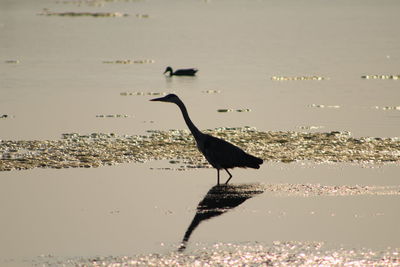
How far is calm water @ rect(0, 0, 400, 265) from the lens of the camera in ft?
38.4

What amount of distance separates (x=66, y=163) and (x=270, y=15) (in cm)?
4736

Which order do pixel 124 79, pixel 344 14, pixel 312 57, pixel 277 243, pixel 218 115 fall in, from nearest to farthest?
1. pixel 277 243
2. pixel 218 115
3. pixel 124 79
4. pixel 312 57
5. pixel 344 14

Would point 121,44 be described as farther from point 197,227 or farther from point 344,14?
point 197,227

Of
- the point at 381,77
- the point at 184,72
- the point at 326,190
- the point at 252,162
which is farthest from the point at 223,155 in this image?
the point at 381,77

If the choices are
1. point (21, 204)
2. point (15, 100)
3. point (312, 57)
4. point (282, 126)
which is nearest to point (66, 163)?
point (21, 204)

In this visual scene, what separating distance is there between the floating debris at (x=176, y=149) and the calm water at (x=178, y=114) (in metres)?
0.51

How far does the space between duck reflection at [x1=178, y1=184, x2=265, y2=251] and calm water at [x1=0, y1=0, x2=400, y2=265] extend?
0.43 feet

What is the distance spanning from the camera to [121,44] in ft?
135

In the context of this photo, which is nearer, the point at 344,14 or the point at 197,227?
the point at 197,227

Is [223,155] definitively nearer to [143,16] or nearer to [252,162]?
[252,162]

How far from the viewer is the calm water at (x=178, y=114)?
11719 millimetres

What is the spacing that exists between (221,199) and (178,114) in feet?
26.5

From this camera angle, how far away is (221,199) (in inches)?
530

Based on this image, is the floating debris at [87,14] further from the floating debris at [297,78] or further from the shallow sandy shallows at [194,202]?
the shallow sandy shallows at [194,202]
